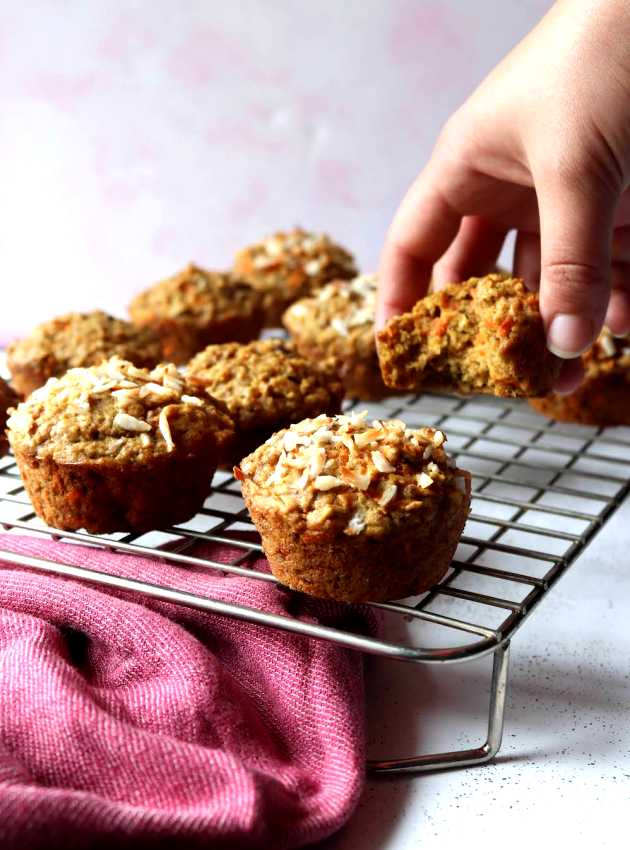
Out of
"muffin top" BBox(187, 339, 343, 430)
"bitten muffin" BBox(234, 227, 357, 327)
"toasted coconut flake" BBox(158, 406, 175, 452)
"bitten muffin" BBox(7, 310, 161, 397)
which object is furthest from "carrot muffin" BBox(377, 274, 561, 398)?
"bitten muffin" BBox(234, 227, 357, 327)

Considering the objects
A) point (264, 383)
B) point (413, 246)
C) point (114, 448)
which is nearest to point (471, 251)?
point (413, 246)

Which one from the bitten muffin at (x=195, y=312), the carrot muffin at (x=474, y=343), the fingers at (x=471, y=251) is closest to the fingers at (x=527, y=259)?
the fingers at (x=471, y=251)

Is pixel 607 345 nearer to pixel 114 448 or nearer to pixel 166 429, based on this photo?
pixel 166 429

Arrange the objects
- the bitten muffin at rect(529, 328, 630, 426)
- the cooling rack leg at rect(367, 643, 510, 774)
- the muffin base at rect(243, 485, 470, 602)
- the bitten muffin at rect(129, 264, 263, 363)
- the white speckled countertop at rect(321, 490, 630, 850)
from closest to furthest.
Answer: the white speckled countertop at rect(321, 490, 630, 850) < the cooling rack leg at rect(367, 643, 510, 774) < the muffin base at rect(243, 485, 470, 602) < the bitten muffin at rect(529, 328, 630, 426) < the bitten muffin at rect(129, 264, 263, 363)

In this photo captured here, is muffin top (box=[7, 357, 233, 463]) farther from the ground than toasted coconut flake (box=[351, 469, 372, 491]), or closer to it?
farther from the ground

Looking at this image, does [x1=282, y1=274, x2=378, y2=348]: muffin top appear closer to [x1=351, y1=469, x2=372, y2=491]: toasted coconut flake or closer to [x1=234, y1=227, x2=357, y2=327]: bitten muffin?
[x1=234, y1=227, x2=357, y2=327]: bitten muffin

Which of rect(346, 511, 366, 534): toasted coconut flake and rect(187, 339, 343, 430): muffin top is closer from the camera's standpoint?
rect(346, 511, 366, 534): toasted coconut flake

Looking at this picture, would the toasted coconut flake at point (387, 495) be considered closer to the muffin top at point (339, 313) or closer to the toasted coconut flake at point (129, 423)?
the toasted coconut flake at point (129, 423)
